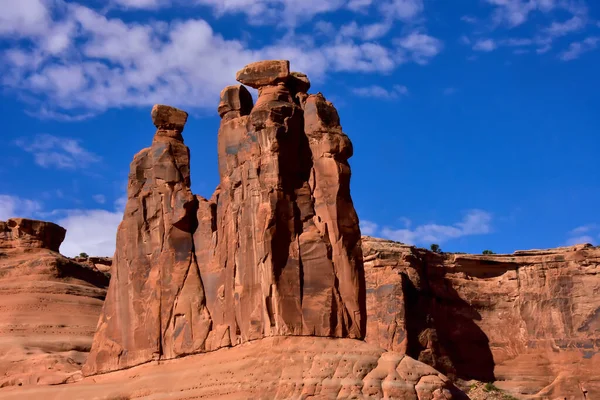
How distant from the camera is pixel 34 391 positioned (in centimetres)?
5606

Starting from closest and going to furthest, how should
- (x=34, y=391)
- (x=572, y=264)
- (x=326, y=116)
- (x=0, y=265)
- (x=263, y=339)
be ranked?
(x=263, y=339)
(x=326, y=116)
(x=34, y=391)
(x=0, y=265)
(x=572, y=264)

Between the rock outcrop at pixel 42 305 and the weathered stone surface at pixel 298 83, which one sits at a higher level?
the weathered stone surface at pixel 298 83

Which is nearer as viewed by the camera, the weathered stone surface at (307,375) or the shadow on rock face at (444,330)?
the weathered stone surface at (307,375)

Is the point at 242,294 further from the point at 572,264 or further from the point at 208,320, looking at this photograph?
the point at 572,264

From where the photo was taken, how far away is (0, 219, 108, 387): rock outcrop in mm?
61344

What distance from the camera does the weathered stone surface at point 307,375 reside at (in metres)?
44.0

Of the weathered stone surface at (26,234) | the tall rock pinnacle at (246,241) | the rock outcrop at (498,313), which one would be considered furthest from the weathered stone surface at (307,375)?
the weathered stone surface at (26,234)

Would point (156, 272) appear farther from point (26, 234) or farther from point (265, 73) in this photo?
point (26, 234)

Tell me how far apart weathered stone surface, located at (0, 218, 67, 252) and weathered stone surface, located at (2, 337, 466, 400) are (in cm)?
3019

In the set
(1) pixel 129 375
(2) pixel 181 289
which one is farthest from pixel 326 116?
(1) pixel 129 375

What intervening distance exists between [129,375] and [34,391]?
5.34m

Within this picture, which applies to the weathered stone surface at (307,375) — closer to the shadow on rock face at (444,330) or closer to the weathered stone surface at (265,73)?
the weathered stone surface at (265,73)

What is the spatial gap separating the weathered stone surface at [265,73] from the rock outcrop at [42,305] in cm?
1677

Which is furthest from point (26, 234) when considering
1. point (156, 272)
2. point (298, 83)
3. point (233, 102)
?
point (298, 83)
